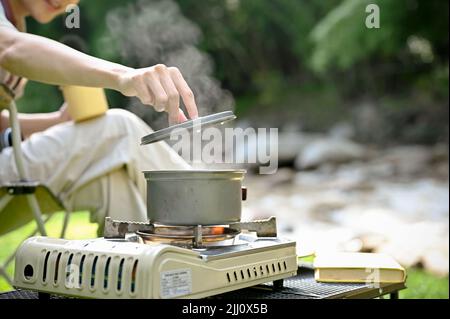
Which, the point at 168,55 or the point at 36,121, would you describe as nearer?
the point at 168,55

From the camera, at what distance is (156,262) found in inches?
39.5

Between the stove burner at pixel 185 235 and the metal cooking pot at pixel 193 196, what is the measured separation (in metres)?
0.03

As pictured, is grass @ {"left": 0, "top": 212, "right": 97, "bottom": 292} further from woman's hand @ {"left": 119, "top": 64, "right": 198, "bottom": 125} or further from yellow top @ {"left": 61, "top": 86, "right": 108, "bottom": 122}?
woman's hand @ {"left": 119, "top": 64, "right": 198, "bottom": 125}

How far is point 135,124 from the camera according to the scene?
1915 mm

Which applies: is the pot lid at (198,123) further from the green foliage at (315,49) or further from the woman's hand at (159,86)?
the green foliage at (315,49)

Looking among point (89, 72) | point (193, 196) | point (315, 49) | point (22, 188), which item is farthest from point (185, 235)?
point (315, 49)

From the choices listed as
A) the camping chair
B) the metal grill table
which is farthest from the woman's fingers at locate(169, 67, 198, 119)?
the camping chair

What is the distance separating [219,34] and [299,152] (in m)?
2.73

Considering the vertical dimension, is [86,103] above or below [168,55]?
below

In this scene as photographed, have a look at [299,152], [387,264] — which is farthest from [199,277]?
[299,152]

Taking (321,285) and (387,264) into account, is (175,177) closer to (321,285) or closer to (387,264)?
(321,285)

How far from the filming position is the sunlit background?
9.50 ft

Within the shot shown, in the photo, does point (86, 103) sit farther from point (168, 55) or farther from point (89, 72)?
point (89, 72)

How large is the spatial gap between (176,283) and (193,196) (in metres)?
0.17
